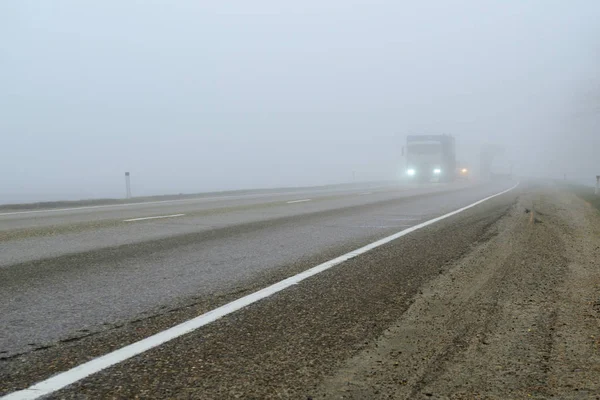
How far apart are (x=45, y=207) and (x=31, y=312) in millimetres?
13997

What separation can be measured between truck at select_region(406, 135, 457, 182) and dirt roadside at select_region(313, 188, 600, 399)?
106 feet

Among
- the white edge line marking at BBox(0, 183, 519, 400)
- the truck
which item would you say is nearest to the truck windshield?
the truck

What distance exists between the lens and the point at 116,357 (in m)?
2.68

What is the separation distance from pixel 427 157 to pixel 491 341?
1385 inches

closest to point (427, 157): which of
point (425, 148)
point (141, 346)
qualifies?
point (425, 148)

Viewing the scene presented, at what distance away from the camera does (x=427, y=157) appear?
3694 cm

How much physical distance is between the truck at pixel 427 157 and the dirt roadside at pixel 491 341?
3232 centimetres

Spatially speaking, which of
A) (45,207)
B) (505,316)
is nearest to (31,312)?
Answer: (505,316)

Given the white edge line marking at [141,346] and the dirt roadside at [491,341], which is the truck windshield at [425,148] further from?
the white edge line marking at [141,346]

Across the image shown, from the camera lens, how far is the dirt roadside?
2322 mm

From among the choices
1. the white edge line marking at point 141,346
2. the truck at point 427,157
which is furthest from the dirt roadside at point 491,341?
the truck at point 427,157

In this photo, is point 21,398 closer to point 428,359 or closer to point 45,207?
point 428,359

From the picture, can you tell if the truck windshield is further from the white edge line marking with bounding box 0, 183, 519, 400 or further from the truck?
the white edge line marking with bounding box 0, 183, 519, 400

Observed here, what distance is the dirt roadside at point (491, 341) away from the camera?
2322 mm
